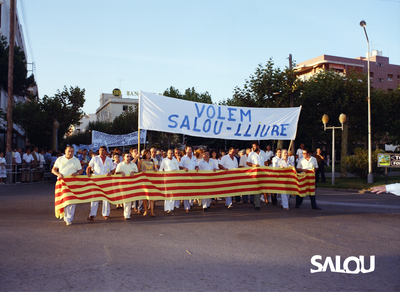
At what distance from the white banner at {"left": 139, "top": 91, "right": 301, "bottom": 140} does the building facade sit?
52.9 meters

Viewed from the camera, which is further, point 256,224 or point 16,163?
point 16,163

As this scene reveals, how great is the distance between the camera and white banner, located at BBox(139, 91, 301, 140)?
33.4 feet

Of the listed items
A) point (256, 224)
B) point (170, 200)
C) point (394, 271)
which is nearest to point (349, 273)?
point (394, 271)

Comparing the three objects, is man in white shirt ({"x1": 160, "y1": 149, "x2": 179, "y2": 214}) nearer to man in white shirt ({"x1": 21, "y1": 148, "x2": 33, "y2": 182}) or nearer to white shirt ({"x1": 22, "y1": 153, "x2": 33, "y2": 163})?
man in white shirt ({"x1": 21, "y1": 148, "x2": 33, "y2": 182})

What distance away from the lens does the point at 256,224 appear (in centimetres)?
852

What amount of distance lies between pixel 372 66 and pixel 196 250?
65.7 metres

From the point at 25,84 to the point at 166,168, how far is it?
24.0 m

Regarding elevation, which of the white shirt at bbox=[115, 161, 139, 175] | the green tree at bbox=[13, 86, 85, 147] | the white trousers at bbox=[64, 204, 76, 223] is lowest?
the white trousers at bbox=[64, 204, 76, 223]

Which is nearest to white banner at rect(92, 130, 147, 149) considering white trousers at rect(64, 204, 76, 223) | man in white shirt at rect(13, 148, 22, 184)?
man in white shirt at rect(13, 148, 22, 184)

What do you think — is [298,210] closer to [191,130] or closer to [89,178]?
[191,130]

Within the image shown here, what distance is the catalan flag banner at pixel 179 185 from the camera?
8.83 metres

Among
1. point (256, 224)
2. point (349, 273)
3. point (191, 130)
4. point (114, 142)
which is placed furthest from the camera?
point (114, 142)

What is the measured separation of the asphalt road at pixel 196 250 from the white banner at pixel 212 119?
2375 mm

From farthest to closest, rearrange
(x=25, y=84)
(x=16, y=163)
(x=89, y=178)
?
(x=25, y=84)
(x=16, y=163)
(x=89, y=178)
